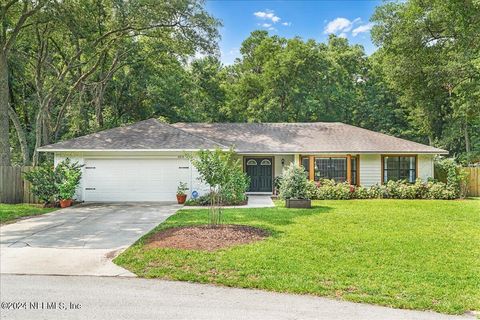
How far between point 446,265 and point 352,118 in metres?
28.4

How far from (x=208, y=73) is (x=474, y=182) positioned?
799 inches

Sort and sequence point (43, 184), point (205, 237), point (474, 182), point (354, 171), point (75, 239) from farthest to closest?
point (354, 171) → point (474, 182) → point (43, 184) → point (75, 239) → point (205, 237)

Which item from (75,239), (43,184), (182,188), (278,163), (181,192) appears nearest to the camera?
(75,239)

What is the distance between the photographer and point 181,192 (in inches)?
611

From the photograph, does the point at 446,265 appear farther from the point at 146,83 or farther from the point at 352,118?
the point at 352,118

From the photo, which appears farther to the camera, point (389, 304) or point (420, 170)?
point (420, 170)

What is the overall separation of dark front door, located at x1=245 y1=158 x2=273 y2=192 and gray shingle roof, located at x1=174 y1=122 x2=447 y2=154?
3.09 feet

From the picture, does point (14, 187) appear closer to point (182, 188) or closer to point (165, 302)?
point (182, 188)

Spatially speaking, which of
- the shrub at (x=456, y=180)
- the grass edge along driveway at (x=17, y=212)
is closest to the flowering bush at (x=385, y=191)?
the shrub at (x=456, y=180)

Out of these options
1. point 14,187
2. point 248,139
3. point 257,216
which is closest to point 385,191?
point 248,139

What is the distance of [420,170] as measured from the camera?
18547 mm

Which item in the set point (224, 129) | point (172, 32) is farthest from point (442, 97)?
point (172, 32)

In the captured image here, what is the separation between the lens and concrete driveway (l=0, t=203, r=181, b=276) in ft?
20.7

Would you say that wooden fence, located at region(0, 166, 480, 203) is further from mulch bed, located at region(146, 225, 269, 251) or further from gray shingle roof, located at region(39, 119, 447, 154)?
mulch bed, located at region(146, 225, 269, 251)
